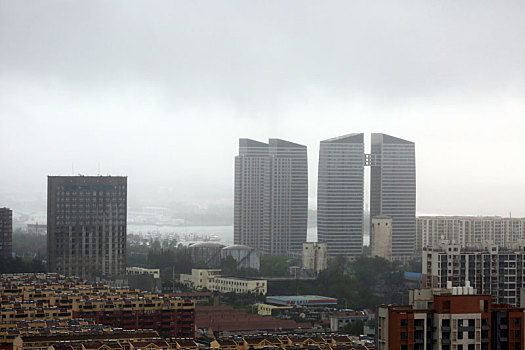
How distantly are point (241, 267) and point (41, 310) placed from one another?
43.9ft

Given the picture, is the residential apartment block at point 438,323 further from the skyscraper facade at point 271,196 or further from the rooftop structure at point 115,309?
the skyscraper facade at point 271,196

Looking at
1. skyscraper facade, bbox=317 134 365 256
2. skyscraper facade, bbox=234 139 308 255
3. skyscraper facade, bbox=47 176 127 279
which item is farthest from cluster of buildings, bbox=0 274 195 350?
skyscraper facade, bbox=234 139 308 255

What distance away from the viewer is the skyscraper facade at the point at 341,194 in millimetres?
32438

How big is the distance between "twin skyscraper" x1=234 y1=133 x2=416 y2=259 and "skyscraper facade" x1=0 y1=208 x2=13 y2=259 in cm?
983

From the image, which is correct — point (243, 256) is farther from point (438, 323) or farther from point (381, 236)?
point (438, 323)

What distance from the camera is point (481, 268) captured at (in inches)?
514

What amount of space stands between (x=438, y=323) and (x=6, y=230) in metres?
20.2

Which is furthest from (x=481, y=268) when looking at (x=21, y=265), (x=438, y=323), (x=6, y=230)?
(x=6, y=230)

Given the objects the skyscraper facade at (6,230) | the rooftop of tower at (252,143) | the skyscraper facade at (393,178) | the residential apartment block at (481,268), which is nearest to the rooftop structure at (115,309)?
the residential apartment block at (481,268)

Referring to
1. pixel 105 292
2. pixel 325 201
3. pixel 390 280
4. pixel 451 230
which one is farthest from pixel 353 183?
pixel 105 292

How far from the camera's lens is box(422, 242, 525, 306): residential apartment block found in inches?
509

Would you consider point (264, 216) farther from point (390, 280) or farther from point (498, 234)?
point (390, 280)

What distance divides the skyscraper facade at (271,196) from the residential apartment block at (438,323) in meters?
27.2

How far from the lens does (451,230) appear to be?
1196 inches
